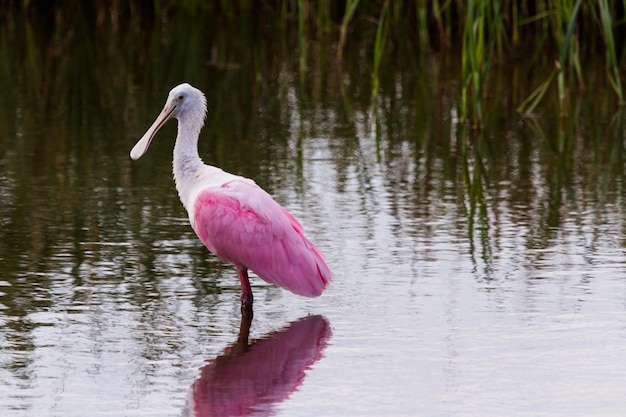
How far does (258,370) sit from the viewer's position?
589 centimetres

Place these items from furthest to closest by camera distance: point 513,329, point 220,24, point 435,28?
point 220,24
point 435,28
point 513,329

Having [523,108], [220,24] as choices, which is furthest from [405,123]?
[220,24]

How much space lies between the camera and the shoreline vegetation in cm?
1343

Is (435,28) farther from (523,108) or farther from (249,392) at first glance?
(249,392)

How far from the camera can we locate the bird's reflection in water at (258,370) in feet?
17.6

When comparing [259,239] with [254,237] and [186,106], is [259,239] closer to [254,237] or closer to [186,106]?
[254,237]

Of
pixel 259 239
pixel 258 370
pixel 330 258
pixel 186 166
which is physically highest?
pixel 186 166

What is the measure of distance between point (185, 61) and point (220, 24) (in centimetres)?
370

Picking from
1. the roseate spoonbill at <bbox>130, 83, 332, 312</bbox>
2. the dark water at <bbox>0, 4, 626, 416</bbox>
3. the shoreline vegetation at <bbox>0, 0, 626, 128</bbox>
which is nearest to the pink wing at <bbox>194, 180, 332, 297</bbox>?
the roseate spoonbill at <bbox>130, 83, 332, 312</bbox>

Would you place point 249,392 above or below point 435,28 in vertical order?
below

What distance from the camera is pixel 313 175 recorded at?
9.91 m

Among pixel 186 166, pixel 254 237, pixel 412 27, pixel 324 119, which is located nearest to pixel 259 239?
pixel 254 237

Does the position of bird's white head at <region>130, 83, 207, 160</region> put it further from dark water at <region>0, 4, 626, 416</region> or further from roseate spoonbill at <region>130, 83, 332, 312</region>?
dark water at <region>0, 4, 626, 416</region>

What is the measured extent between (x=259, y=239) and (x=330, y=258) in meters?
1.04
